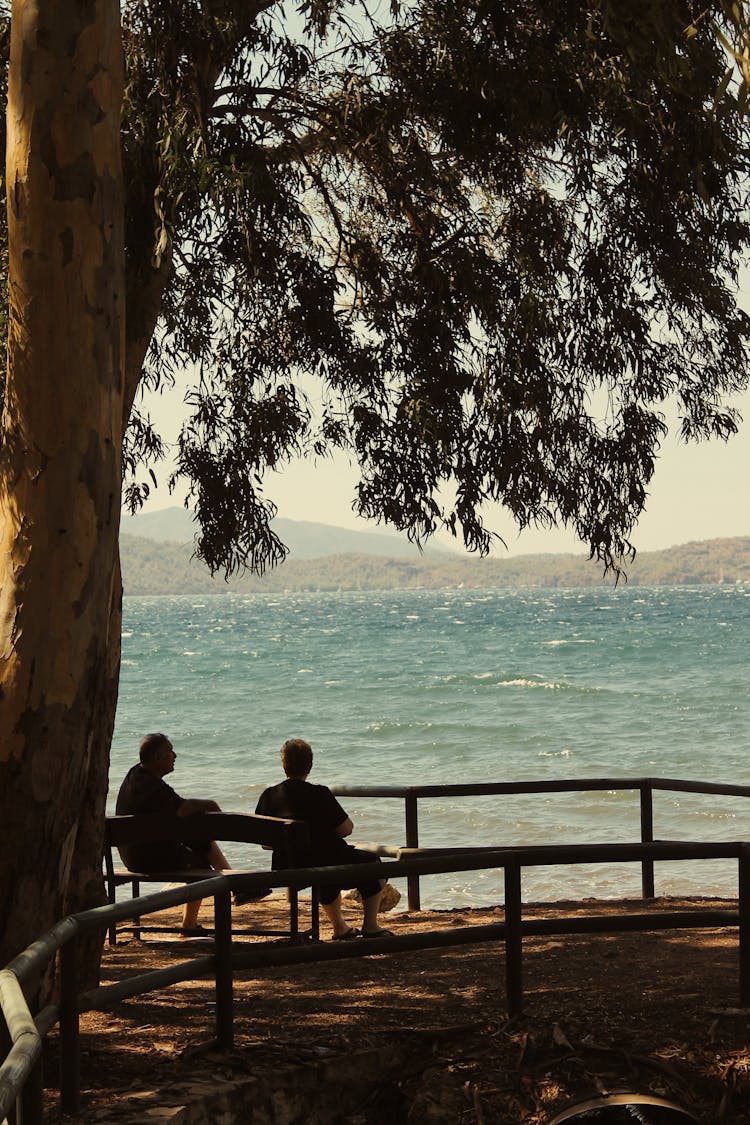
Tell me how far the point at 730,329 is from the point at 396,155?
9.95 feet

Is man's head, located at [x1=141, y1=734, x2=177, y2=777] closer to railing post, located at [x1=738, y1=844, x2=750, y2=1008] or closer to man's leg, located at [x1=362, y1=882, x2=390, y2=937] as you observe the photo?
man's leg, located at [x1=362, y1=882, x2=390, y2=937]

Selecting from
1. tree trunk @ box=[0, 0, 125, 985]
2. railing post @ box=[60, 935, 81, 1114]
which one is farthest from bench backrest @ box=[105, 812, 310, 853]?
railing post @ box=[60, 935, 81, 1114]

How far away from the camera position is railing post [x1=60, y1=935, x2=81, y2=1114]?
476 cm

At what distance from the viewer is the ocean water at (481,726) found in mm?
19562

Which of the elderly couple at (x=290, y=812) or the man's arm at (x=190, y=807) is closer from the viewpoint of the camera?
the elderly couple at (x=290, y=812)

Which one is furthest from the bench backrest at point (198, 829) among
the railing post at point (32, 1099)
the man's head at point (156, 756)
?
the railing post at point (32, 1099)

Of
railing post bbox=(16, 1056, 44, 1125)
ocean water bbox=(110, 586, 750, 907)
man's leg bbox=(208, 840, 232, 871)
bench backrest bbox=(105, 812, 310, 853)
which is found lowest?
ocean water bbox=(110, 586, 750, 907)

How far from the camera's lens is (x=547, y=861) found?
20.4 feet

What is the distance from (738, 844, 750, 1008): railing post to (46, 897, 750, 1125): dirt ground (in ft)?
0.36

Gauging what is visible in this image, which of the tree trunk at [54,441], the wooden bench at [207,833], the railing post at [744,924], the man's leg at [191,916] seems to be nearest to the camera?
the tree trunk at [54,441]

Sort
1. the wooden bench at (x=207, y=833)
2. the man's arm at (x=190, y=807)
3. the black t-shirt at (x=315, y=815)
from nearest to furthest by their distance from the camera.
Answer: the wooden bench at (x=207, y=833) → the black t-shirt at (x=315, y=815) → the man's arm at (x=190, y=807)

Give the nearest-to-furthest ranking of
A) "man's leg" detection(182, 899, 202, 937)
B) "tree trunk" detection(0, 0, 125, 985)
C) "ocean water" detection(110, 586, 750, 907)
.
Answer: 1. "tree trunk" detection(0, 0, 125, 985)
2. "man's leg" detection(182, 899, 202, 937)
3. "ocean water" detection(110, 586, 750, 907)

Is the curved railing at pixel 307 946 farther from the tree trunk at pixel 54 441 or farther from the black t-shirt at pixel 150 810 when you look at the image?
the black t-shirt at pixel 150 810

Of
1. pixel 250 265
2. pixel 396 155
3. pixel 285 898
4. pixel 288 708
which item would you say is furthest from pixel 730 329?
pixel 288 708
